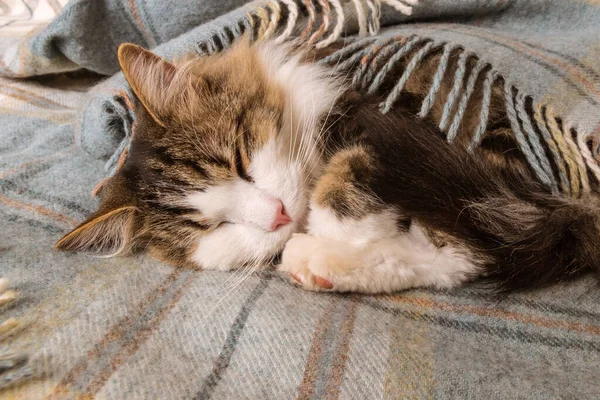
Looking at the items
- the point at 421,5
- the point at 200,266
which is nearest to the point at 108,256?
the point at 200,266

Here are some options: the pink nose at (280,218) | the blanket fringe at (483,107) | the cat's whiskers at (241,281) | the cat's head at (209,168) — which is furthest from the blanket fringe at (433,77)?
the cat's whiskers at (241,281)

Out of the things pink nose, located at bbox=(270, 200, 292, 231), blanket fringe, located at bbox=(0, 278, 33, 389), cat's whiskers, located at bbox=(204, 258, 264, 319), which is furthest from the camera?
pink nose, located at bbox=(270, 200, 292, 231)

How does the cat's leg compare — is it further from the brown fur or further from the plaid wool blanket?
the brown fur

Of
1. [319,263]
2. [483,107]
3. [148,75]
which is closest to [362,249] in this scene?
[319,263]

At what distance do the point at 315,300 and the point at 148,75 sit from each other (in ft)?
1.99

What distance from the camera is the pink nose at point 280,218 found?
2.64 feet

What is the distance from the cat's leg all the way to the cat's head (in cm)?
7

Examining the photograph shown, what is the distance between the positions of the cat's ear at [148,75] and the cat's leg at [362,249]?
41 cm

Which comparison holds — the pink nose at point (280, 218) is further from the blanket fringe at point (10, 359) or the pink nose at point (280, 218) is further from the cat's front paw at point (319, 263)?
the blanket fringe at point (10, 359)

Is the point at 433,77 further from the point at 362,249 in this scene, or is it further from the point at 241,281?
the point at 241,281

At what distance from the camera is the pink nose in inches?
31.7

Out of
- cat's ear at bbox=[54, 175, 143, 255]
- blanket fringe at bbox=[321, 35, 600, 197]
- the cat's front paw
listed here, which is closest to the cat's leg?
the cat's front paw

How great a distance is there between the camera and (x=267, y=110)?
89cm

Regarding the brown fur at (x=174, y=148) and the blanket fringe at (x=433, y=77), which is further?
the brown fur at (x=174, y=148)
